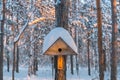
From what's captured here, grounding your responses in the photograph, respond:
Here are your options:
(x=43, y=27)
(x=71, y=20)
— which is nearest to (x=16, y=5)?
(x=43, y=27)

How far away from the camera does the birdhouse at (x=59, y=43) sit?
23.2 feet

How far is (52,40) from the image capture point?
23.3ft

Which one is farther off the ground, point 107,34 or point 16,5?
point 16,5

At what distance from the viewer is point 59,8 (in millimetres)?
7359

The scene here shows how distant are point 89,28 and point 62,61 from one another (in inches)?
1364

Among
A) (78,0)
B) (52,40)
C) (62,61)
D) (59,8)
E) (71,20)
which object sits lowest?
(62,61)

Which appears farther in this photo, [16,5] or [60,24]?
[16,5]

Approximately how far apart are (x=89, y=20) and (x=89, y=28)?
1062 millimetres

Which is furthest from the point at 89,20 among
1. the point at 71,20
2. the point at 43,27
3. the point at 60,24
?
the point at 60,24

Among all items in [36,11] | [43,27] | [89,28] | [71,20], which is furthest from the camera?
[89,28]

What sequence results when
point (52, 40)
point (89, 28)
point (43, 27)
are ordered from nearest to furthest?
point (52, 40) < point (43, 27) < point (89, 28)

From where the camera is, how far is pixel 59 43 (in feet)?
23.2

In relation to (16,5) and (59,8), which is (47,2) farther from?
(59,8)

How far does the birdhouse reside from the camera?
7.08m
